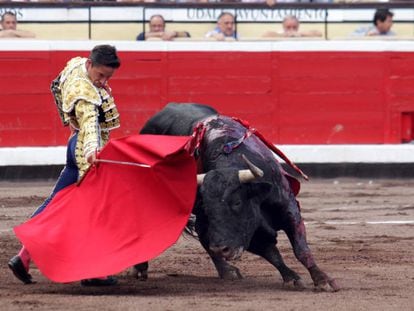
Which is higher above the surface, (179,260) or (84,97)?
(84,97)

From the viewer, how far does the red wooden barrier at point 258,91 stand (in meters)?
11.9

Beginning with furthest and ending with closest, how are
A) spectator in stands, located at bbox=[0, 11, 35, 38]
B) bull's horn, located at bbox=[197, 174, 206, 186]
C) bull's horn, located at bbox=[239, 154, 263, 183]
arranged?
1. spectator in stands, located at bbox=[0, 11, 35, 38]
2. bull's horn, located at bbox=[197, 174, 206, 186]
3. bull's horn, located at bbox=[239, 154, 263, 183]

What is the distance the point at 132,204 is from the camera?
618cm

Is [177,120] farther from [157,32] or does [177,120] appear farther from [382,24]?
[382,24]

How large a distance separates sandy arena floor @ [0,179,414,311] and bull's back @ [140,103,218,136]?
75 centimetres

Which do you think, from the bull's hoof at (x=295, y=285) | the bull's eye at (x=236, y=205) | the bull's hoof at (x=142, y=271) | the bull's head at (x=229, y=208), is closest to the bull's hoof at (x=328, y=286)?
the bull's hoof at (x=295, y=285)

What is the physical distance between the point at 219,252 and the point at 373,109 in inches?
267

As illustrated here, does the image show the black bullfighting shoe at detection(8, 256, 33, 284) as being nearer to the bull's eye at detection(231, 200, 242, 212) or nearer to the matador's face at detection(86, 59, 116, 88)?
the matador's face at detection(86, 59, 116, 88)

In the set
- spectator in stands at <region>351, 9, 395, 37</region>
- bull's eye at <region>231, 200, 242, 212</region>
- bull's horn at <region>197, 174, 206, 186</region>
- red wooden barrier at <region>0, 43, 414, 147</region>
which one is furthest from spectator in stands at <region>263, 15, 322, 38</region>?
bull's eye at <region>231, 200, 242, 212</region>

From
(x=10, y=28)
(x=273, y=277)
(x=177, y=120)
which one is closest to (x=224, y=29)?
(x=10, y=28)

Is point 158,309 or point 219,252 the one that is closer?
point 158,309

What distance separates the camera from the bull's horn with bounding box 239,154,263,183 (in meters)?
5.87

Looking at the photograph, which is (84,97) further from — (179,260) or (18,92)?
(18,92)

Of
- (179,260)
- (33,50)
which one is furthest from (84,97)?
(33,50)
